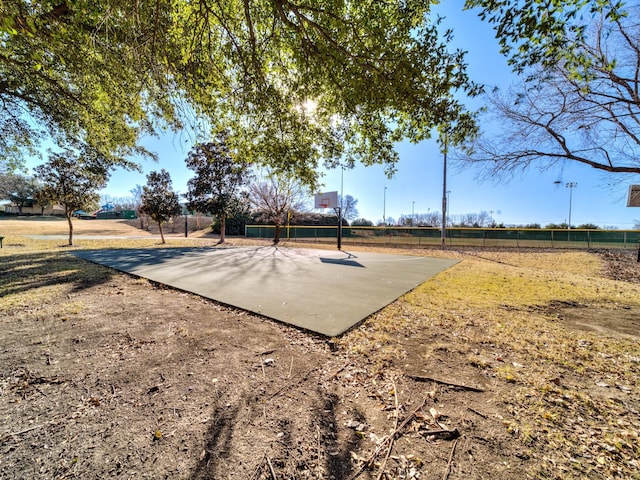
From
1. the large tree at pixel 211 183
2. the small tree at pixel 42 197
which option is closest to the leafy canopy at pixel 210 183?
the large tree at pixel 211 183

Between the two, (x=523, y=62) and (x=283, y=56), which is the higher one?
(x=283, y=56)

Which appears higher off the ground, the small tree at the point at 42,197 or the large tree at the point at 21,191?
the large tree at the point at 21,191

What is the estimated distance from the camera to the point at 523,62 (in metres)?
3.51

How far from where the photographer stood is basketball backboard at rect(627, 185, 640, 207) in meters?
8.52

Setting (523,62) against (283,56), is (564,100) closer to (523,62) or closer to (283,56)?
(523,62)

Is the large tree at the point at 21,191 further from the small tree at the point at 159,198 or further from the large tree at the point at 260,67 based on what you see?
the large tree at the point at 260,67

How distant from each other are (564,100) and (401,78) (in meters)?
6.28

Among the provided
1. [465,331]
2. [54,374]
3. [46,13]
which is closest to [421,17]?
[465,331]

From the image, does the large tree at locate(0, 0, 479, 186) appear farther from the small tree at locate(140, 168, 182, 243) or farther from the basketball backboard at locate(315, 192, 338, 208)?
the basketball backboard at locate(315, 192, 338, 208)

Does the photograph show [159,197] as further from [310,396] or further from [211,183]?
[310,396]

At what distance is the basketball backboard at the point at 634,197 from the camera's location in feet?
28.0

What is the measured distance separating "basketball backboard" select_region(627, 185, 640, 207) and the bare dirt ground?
7.77 metres

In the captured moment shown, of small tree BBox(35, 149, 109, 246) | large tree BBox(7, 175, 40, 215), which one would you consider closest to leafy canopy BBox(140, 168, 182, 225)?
small tree BBox(35, 149, 109, 246)

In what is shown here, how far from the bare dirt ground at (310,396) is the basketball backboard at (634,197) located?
777 centimetres
